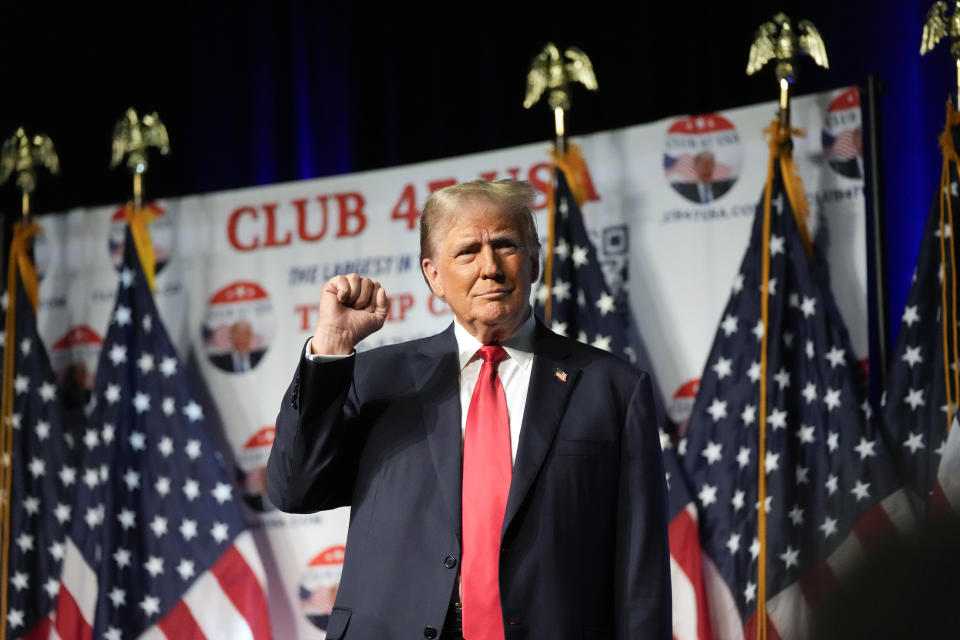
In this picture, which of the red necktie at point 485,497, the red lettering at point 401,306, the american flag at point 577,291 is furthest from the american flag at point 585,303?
the red necktie at point 485,497

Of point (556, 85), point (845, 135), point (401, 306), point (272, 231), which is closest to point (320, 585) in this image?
point (401, 306)

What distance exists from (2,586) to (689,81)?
132 inches

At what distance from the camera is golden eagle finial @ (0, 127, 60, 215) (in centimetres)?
501

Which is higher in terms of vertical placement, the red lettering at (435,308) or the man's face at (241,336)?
the red lettering at (435,308)

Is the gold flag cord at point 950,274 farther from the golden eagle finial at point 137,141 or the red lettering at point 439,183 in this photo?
the golden eagle finial at point 137,141

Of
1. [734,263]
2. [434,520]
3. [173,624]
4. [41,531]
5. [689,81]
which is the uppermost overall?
[689,81]

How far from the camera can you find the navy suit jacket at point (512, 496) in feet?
6.63

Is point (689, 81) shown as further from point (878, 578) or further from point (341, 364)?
point (878, 578)

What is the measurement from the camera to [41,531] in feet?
15.9

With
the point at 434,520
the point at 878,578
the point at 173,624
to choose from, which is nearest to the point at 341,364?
the point at 434,520

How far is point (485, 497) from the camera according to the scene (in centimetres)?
207

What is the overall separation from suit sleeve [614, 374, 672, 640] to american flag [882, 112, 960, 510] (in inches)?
73.5

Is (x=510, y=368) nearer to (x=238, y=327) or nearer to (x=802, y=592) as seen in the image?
(x=802, y=592)

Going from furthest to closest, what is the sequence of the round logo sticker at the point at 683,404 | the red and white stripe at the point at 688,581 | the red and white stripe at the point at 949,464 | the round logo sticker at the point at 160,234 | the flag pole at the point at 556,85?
the round logo sticker at the point at 160,234 < the flag pole at the point at 556,85 < the round logo sticker at the point at 683,404 < the red and white stripe at the point at 688,581 < the red and white stripe at the point at 949,464
